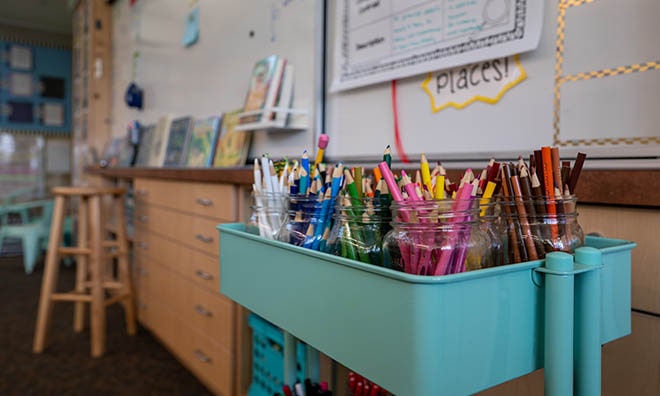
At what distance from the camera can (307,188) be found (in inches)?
29.4

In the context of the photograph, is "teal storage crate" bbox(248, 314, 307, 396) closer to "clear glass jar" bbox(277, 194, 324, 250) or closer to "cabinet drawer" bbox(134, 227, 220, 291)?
"cabinet drawer" bbox(134, 227, 220, 291)

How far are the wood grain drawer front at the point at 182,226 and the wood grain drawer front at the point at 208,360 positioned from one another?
38cm

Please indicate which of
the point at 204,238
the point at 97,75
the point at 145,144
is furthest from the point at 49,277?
the point at 97,75

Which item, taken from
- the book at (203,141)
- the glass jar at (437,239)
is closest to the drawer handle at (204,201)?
the book at (203,141)

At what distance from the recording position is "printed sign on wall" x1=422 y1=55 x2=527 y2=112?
3.65 ft

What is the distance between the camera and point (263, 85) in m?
1.95

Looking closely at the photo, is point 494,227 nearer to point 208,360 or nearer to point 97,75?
point 208,360

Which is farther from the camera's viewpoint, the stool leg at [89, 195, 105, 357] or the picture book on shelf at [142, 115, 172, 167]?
the picture book on shelf at [142, 115, 172, 167]

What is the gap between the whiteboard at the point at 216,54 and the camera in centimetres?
183

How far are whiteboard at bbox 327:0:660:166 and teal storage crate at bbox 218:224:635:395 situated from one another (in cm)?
34

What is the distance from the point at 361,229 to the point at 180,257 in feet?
5.26

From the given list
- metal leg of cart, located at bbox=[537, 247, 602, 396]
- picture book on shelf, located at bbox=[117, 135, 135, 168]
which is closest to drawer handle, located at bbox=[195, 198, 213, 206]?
metal leg of cart, located at bbox=[537, 247, 602, 396]

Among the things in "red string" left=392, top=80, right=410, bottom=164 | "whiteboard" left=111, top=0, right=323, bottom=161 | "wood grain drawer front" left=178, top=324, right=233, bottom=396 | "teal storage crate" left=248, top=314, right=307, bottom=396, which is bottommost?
"wood grain drawer front" left=178, top=324, right=233, bottom=396

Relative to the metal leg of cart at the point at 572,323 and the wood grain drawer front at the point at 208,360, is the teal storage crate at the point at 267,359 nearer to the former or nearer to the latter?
the wood grain drawer front at the point at 208,360
